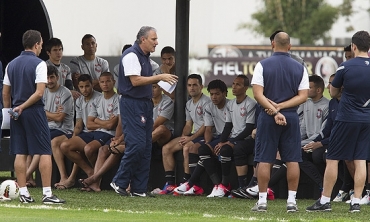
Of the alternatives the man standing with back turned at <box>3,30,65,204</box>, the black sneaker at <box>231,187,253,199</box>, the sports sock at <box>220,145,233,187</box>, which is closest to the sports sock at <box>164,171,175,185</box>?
the sports sock at <box>220,145,233,187</box>

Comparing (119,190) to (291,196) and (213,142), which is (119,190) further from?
(291,196)

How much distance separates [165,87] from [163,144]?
165 centimetres

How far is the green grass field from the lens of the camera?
356 inches

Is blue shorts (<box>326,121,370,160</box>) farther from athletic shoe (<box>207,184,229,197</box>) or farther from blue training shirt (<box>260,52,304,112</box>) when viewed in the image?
athletic shoe (<box>207,184,229,197</box>)

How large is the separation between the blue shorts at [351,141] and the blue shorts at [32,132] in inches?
118

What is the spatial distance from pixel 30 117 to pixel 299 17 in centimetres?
5129

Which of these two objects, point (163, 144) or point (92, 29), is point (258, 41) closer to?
point (92, 29)

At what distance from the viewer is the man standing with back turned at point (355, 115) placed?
32.0 feet

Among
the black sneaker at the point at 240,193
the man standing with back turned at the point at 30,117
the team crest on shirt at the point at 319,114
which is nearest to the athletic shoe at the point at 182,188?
the black sneaker at the point at 240,193

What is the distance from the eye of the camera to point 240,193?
1176 cm

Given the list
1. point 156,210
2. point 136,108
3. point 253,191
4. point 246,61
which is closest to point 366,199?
point 253,191

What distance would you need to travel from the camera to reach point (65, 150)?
12805 millimetres

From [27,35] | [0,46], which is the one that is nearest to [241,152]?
[27,35]

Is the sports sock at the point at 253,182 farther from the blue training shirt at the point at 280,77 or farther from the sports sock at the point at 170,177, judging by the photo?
the blue training shirt at the point at 280,77
